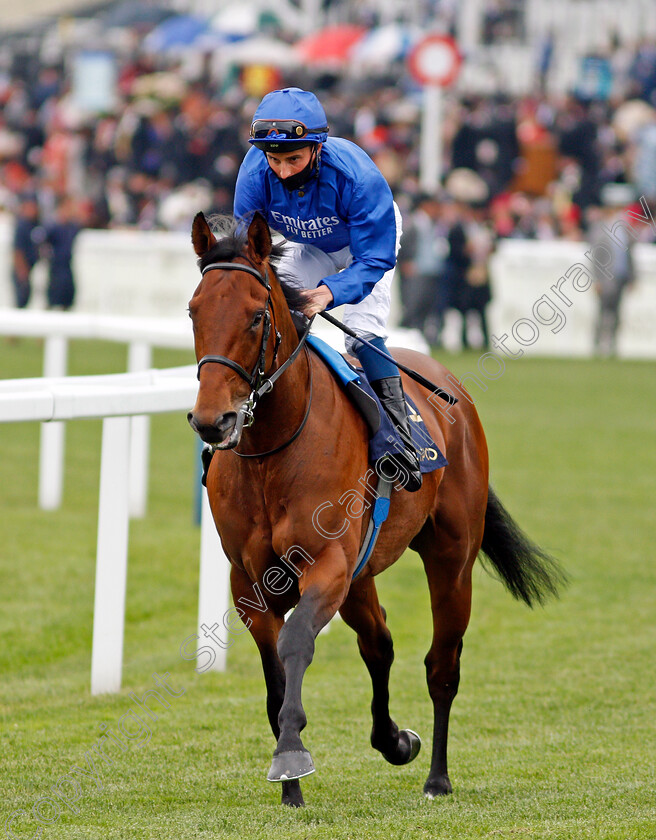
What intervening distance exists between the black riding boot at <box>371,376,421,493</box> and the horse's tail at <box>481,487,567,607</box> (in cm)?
88

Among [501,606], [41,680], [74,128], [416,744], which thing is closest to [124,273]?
[74,128]

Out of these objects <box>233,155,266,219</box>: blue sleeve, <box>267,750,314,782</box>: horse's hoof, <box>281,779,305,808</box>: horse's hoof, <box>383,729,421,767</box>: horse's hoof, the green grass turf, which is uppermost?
<box>233,155,266,219</box>: blue sleeve

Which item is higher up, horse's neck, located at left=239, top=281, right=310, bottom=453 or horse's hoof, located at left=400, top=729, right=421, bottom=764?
horse's neck, located at left=239, top=281, right=310, bottom=453

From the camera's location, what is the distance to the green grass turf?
426 centimetres

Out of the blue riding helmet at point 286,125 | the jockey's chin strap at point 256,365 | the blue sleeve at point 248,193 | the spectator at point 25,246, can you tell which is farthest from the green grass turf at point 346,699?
the spectator at point 25,246

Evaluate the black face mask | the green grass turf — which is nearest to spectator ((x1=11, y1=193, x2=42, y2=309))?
the green grass turf

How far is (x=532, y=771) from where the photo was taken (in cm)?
485

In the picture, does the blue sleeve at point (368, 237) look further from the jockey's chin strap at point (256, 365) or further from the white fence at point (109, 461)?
the white fence at point (109, 461)

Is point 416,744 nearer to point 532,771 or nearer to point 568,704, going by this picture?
point 532,771

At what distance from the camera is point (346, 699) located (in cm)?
586

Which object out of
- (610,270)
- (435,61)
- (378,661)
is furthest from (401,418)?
(435,61)

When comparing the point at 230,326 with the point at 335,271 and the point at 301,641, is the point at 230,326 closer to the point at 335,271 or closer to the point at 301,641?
the point at 301,641

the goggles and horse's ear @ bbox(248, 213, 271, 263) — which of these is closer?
horse's ear @ bbox(248, 213, 271, 263)

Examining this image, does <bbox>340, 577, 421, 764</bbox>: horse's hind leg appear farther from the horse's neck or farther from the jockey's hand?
the jockey's hand
